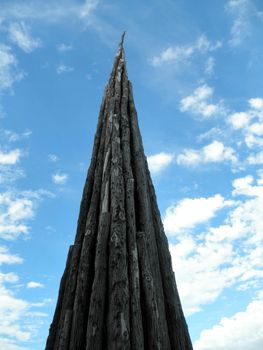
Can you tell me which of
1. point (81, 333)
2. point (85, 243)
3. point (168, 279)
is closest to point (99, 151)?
point (85, 243)

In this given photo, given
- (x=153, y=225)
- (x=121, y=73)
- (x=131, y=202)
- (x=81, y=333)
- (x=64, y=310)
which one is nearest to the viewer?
(x=81, y=333)

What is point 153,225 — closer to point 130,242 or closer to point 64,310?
point 130,242

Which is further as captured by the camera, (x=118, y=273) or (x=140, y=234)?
(x=140, y=234)

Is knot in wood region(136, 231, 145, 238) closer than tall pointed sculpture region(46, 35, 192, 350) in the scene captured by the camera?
No

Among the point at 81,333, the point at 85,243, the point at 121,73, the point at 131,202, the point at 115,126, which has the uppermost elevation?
the point at 121,73

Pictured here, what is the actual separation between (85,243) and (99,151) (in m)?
2.08

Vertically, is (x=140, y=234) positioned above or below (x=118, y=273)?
above

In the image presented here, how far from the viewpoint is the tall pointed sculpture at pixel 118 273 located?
139 inches

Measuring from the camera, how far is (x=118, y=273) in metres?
3.82

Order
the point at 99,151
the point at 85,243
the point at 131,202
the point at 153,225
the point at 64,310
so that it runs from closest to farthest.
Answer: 1. the point at 64,310
2. the point at 85,243
3. the point at 131,202
4. the point at 153,225
5. the point at 99,151

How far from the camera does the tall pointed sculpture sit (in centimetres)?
354

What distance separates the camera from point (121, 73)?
8164mm

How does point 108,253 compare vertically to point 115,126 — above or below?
below

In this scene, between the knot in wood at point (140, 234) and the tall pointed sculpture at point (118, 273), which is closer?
the tall pointed sculpture at point (118, 273)
